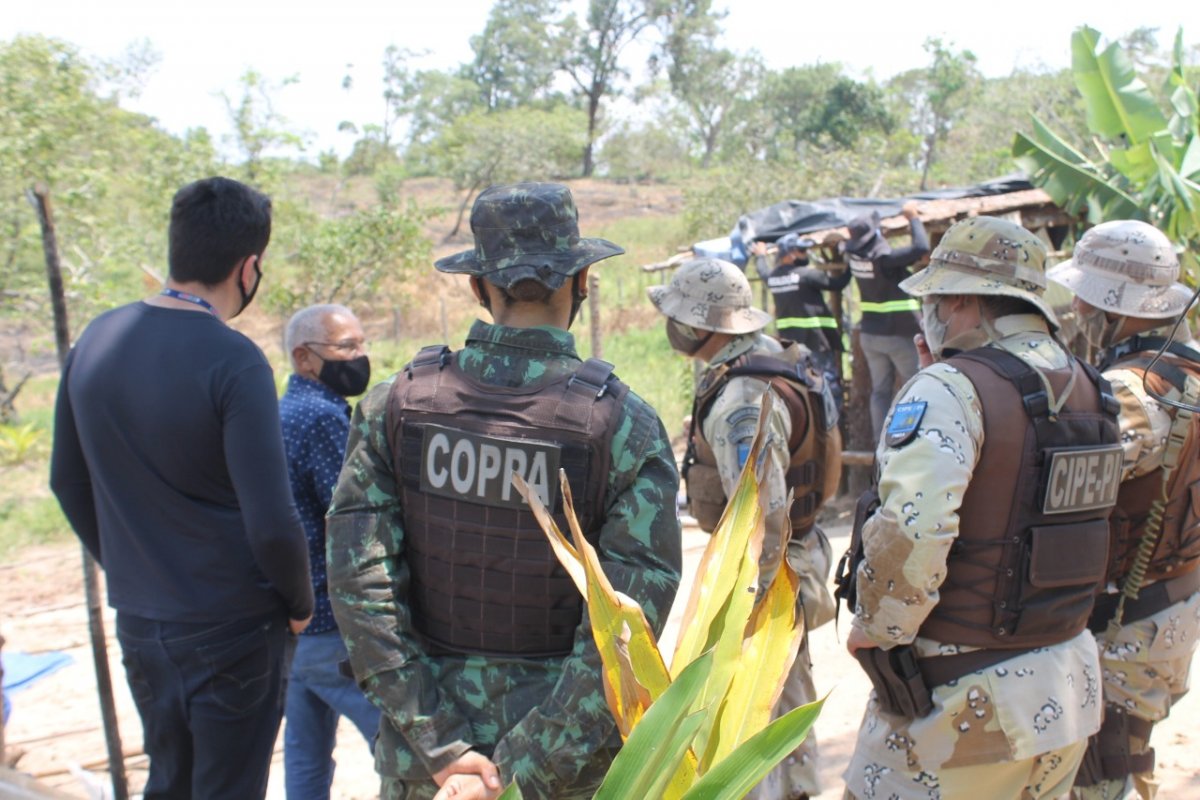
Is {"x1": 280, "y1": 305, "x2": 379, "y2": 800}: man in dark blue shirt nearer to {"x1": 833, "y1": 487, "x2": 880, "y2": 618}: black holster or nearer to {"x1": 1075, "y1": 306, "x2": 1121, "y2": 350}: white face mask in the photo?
{"x1": 833, "y1": 487, "x2": 880, "y2": 618}: black holster

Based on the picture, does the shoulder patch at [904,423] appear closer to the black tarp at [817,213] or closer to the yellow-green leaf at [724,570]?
the yellow-green leaf at [724,570]

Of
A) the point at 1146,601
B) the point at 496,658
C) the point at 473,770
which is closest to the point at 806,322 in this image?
the point at 1146,601

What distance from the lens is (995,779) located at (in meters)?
2.45

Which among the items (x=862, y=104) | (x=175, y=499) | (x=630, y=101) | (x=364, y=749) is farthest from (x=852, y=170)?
(x=630, y=101)

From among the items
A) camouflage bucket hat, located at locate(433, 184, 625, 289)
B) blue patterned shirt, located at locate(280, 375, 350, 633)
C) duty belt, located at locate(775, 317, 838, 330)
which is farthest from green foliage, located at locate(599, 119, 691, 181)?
camouflage bucket hat, located at locate(433, 184, 625, 289)

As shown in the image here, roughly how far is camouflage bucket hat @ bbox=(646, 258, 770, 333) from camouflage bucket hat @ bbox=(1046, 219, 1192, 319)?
956 mm

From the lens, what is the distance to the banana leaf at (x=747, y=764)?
46.5 inches

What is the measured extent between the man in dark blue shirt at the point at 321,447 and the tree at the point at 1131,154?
3979 millimetres

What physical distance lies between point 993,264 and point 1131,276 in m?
0.84

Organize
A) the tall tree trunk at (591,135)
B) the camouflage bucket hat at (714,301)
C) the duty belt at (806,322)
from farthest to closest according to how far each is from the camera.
→ the tall tree trunk at (591,135)
the duty belt at (806,322)
the camouflage bucket hat at (714,301)

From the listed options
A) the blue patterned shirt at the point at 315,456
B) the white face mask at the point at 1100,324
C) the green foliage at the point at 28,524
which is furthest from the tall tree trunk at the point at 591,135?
the blue patterned shirt at the point at 315,456

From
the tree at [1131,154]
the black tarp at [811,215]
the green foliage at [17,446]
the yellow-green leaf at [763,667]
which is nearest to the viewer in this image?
the yellow-green leaf at [763,667]

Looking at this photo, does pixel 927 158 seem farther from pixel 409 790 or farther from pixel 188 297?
pixel 409 790

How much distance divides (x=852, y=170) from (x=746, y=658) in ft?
64.6
